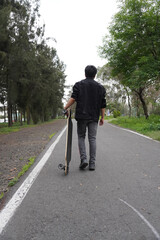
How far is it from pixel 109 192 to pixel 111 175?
2.79ft

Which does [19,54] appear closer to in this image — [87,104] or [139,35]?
[139,35]

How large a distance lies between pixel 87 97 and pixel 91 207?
2236 millimetres

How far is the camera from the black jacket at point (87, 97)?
13.8 ft

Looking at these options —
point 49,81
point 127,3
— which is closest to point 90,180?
point 127,3

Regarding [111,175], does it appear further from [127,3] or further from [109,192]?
[127,3]

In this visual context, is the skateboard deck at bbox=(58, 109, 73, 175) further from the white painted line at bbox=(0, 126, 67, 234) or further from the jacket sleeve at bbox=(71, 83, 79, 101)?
the white painted line at bbox=(0, 126, 67, 234)

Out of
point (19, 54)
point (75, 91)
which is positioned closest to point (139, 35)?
point (19, 54)

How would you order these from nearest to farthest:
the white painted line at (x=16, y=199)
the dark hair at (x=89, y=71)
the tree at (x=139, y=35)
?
the white painted line at (x=16, y=199)
the dark hair at (x=89, y=71)
the tree at (x=139, y=35)

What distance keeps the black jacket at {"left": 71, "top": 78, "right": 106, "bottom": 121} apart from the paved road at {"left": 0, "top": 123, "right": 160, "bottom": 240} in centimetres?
118

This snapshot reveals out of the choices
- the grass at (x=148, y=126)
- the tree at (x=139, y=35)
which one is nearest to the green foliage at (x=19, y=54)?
the tree at (x=139, y=35)

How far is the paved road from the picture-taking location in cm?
212

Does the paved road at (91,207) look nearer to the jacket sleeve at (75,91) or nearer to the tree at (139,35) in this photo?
the jacket sleeve at (75,91)

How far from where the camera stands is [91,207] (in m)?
2.68

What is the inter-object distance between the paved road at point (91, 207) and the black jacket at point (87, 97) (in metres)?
1.18
